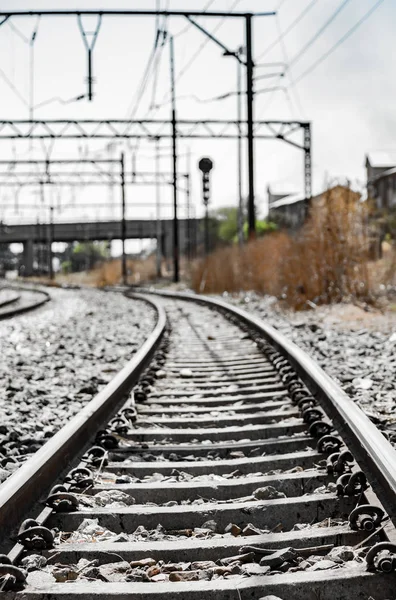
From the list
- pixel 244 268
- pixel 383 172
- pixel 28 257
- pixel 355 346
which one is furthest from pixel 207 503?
pixel 28 257

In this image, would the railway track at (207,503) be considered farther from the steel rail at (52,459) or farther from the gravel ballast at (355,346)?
the gravel ballast at (355,346)

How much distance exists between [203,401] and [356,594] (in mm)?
3277

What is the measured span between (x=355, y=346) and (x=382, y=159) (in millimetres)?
65904

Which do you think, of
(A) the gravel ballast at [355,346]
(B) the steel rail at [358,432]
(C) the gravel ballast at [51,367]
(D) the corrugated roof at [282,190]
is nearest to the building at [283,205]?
(D) the corrugated roof at [282,190]

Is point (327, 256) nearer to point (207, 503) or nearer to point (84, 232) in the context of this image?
point (207, 503)

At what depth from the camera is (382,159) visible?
234 ft

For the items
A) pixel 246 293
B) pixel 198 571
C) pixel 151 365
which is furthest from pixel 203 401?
pixel 246 293

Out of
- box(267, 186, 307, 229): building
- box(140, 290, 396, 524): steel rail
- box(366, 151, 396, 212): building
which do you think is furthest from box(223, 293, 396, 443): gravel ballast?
box(267, 186, 307, 229): building

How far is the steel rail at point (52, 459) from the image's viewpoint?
2.98 metres

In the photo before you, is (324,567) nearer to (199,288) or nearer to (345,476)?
(345,476)

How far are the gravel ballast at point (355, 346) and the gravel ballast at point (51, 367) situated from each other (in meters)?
1.92

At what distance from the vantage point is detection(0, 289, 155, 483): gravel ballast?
4.72 metres

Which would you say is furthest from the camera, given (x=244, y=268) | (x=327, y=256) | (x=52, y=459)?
(x=244, y=268)

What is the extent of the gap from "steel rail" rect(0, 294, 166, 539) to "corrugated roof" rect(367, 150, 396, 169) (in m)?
67.7
